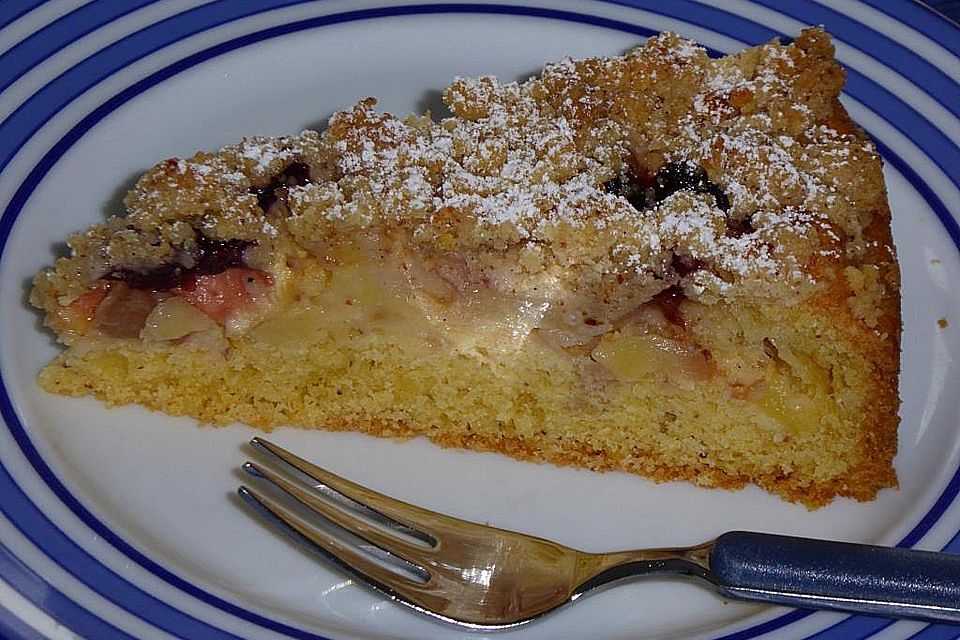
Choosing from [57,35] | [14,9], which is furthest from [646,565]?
[14,9]

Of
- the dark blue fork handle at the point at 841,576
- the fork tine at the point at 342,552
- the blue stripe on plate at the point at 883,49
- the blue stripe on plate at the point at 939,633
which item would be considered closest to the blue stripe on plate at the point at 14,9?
the fork tine at the point at 342,552

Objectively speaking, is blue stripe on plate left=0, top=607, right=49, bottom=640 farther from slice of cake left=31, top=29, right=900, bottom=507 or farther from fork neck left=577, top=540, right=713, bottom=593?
fork neck left=577, top=540, right=713, bottom=593

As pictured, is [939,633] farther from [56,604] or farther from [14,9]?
[14,9]

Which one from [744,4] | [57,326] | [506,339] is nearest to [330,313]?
[506,339]

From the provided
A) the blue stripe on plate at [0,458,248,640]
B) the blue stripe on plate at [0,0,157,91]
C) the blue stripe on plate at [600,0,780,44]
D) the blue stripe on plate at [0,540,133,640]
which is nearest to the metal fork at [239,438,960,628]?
the blue stripe on plate at [0,458,248,640]

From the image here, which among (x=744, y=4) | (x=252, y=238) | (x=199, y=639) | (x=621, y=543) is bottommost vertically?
(x=199, y=639)

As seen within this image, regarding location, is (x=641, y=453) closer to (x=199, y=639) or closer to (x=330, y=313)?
(x=330, y=313)
